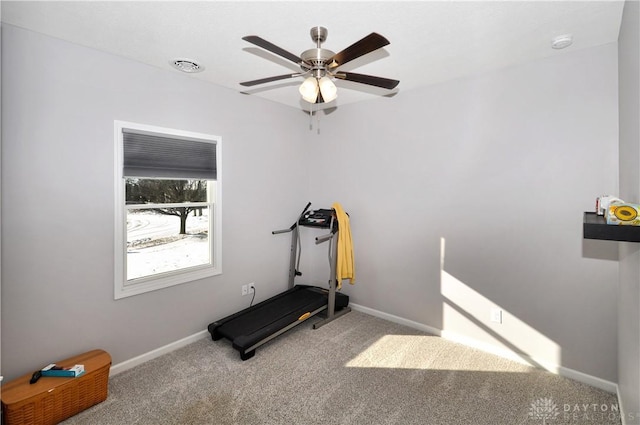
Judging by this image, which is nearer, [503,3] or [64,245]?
[503,3]

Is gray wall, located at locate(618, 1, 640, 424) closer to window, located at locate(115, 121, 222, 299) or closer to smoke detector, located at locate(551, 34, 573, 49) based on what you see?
smoke detector, located at locate(551, 34, 573, 49)

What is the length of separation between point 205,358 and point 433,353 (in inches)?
83.2

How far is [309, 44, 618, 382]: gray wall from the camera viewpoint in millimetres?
2455

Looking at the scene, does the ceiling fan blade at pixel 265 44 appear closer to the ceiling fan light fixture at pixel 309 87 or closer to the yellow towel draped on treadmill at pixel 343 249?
the ceiling fan light fixture at pixel 309 87

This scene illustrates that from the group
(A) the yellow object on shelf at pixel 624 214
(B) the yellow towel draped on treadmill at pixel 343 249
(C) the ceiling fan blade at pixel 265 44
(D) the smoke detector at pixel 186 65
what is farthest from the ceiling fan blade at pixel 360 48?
(B) the yellow towel draped on treadmill at pixel 343 249

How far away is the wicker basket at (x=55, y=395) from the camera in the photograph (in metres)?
1.93

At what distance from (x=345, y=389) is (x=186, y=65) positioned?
2983 mm

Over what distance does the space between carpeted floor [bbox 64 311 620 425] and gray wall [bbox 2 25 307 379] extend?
17.5 inches

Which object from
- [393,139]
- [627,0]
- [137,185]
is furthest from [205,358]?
[627,0]

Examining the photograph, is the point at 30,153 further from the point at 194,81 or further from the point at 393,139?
the point at 393,139

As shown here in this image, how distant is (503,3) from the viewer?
1.88 m

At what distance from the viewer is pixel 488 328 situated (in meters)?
3.00

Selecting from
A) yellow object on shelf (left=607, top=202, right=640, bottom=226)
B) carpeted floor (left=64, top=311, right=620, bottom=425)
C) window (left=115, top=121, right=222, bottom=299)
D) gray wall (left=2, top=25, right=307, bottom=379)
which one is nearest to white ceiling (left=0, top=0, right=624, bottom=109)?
gray wall (left=2, top=25, right=307, bottom=379)

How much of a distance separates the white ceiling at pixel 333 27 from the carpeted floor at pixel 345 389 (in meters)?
2.44
